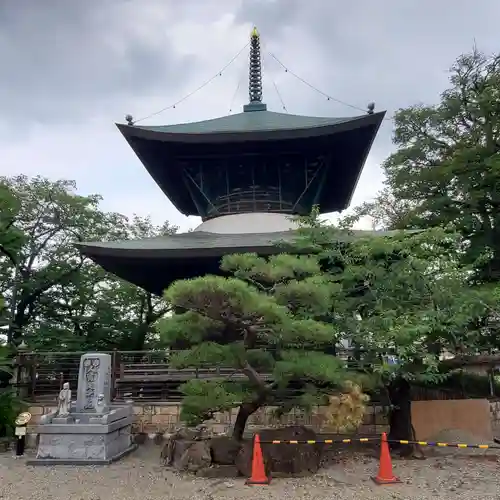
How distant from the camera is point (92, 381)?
8422mm

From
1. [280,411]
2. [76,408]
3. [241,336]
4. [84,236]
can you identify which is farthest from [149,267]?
[84,236]

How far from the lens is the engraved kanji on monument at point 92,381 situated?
8.29 metres

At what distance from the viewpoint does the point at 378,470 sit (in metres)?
6.68

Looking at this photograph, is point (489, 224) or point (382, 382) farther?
point (489, 224)

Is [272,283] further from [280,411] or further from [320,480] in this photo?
[320,480]

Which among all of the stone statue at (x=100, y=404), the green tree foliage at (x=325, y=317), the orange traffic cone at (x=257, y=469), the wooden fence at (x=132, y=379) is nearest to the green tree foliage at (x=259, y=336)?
the green tree foliage at (x=325, y=317)

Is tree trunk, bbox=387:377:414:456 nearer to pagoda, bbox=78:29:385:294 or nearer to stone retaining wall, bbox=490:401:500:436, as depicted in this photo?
stone retaining wall, bbox=490:401:500:436

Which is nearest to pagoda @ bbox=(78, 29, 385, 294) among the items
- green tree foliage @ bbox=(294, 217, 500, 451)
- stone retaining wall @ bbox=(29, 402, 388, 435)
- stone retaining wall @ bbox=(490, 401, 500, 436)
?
green tree foliage @ bbox=(294, 217, 500, 451)

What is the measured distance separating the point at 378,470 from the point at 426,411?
2.11 meters

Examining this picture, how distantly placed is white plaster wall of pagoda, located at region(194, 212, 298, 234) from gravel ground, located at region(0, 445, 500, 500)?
5556mm

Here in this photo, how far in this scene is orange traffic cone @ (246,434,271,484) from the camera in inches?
241

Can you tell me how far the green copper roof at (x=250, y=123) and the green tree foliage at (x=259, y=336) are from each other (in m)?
5.44

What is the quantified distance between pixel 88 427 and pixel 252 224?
19.2ft

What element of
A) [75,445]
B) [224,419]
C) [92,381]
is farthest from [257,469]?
[92,381]
